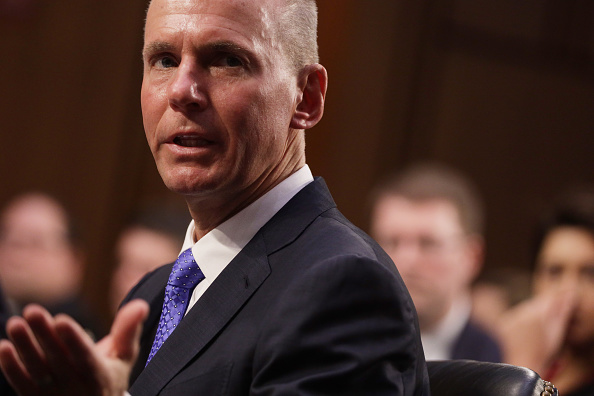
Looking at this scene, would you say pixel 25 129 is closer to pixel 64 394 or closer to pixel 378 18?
pixel 378 18

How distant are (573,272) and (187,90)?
217 centimetres

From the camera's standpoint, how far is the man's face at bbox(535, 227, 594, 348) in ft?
10.2

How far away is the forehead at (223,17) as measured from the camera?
1.65 metres

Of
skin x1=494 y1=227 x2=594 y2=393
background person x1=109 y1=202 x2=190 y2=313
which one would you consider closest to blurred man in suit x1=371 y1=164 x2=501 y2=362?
Result: skin x1=494 y1=227 x2=594 y2=393

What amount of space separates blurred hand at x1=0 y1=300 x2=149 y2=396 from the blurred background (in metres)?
4.13

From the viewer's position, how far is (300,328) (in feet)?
4.46

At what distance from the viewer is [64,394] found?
127cm

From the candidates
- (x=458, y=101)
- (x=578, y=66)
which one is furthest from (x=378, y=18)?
(x=578, y=66)

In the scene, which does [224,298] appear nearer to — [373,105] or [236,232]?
[236,232]

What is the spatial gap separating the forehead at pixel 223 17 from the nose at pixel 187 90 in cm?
8

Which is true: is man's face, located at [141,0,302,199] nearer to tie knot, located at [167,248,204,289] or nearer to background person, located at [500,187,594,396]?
tie knot, located at [167,248,204,289]

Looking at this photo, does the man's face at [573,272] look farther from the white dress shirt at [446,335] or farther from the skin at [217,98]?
the skin at [217,98]

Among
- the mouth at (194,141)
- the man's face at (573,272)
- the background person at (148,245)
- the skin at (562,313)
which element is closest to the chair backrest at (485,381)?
the mouth at (194,141)

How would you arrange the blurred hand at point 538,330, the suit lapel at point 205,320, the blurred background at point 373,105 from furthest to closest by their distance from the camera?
the blurred background at point 373,105 < the blurred hand at point 538,330 < the suit lapel at point 205,320
